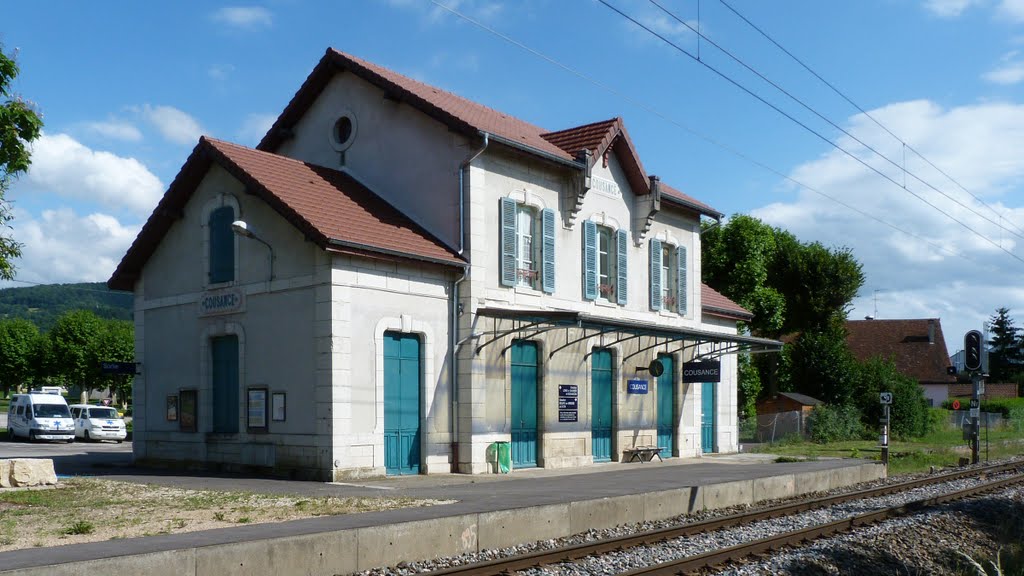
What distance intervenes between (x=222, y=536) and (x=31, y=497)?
19.1 feet

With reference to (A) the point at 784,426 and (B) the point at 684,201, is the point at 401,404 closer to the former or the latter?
(B) the point at 684,201

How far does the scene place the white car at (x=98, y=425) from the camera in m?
37.5

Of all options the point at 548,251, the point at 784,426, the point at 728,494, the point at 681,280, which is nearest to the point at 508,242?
the point at 548,251

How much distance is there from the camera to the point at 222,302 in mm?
19875

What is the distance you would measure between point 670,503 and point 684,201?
13004 mm

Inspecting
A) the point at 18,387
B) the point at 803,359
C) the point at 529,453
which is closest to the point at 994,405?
the point at 803,359

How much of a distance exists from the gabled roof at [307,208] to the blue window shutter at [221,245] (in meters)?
1.05

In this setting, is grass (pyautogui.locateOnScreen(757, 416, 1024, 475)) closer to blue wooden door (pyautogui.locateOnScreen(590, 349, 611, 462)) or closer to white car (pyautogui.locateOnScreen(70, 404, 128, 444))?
blue wooden door (pyautogui.locateOnScreen(590, 349, 611, 462))

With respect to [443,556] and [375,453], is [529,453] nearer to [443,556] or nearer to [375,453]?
[375,453]

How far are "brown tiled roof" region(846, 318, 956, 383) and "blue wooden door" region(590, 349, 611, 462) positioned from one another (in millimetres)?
42768

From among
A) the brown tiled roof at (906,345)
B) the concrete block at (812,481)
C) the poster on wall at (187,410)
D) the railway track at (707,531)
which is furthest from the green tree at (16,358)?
the railway track at (707,531)

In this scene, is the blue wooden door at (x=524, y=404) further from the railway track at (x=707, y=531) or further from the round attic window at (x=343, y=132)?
the railway track at (x=707, y=531)

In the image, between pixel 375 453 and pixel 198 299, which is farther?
pixel 198 299

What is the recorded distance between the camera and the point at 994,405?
2189 inches
